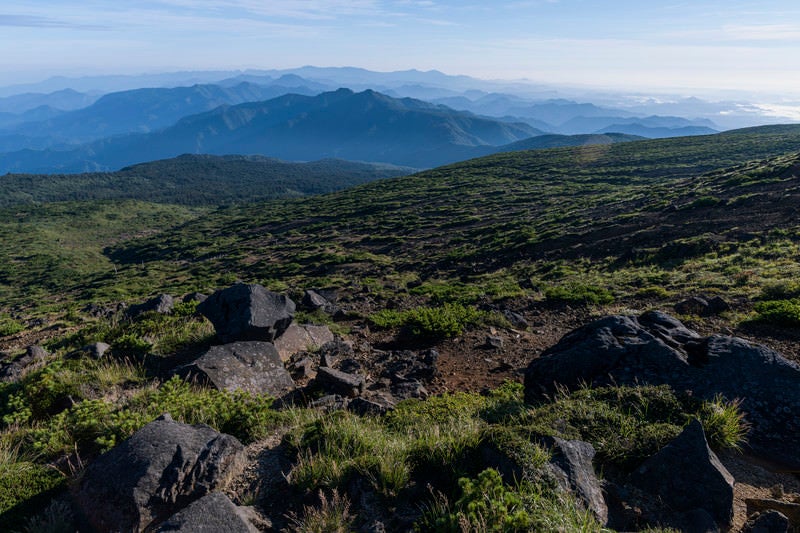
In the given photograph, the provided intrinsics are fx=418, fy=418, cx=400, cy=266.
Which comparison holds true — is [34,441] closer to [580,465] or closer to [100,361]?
[100,361]

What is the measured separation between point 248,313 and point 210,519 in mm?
6264

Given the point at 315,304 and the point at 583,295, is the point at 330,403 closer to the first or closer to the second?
the point at 315,304

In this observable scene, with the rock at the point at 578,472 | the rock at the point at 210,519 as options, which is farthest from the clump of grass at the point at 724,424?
the rock at the point at 210,519

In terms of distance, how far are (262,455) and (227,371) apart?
106 inches

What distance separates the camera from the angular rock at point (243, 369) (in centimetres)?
768

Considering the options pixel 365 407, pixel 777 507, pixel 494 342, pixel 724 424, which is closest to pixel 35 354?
pixel 365 407

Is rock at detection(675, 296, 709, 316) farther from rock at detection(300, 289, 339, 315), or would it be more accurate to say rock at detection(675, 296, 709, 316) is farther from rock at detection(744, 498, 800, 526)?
rock at detection(300, 289, 339, 315)

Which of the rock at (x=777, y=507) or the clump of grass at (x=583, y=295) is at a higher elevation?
the rock at (x=777, y=507)

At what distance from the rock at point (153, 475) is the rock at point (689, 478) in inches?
195

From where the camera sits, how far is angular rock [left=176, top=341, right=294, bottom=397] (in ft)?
25.2

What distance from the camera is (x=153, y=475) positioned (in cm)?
460

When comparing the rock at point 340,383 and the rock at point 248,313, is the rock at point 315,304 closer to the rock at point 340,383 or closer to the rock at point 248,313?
the rock at point 248,313

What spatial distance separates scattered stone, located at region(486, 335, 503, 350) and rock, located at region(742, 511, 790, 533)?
268 inches

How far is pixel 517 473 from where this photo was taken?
14.7 feet
